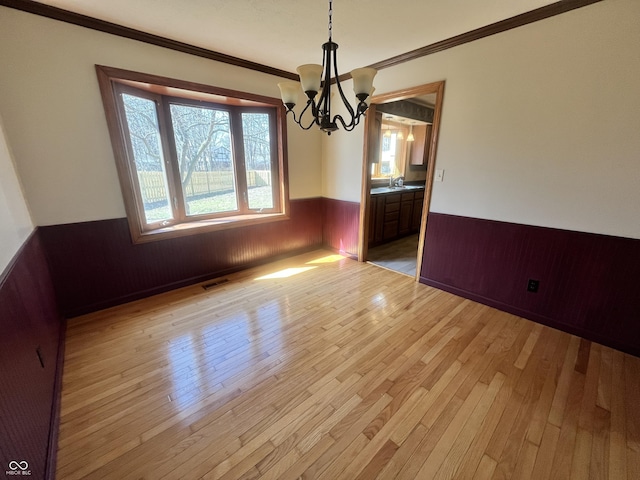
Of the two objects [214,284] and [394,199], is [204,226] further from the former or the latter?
[394,199]

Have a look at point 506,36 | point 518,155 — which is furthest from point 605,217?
point 506,36

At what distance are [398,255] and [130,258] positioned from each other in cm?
344

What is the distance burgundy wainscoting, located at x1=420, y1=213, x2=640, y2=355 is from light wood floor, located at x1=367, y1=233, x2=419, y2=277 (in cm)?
62

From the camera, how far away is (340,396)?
159 centimetres

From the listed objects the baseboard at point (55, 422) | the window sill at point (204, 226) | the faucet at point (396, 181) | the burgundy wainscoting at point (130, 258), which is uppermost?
the faucet at point (396, 181)

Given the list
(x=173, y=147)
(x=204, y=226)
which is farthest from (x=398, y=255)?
(x=173, y=147)

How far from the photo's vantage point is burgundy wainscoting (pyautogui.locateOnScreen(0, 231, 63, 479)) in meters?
→ 0.99

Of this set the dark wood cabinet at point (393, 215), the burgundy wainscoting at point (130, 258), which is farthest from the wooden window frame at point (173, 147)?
the dark wood cabinet at point (393, 215)

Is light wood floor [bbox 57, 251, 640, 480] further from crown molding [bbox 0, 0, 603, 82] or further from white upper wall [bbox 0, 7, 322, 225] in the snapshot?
crown molding [bbox 0, 0, 603, 82]

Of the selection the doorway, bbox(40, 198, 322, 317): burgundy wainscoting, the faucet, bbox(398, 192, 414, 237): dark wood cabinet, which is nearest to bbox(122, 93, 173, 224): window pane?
bbox(40, 198, 322, 317): burgundy wainscoting

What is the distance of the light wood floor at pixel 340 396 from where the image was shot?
125cm

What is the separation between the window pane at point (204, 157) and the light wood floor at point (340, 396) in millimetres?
1381

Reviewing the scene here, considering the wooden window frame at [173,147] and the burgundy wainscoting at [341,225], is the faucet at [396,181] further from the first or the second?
the wooden window frame at [173,147]

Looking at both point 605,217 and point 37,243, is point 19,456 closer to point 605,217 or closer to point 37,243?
point 37,243
